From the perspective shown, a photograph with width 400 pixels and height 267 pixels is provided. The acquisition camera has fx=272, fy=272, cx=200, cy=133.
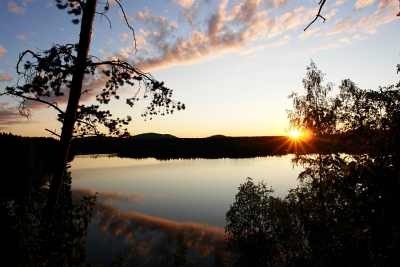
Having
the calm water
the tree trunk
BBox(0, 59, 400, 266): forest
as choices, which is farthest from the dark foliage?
the calm water

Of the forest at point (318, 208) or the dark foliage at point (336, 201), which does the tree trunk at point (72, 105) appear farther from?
the dark foliage at point (336, 201)

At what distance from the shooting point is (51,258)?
18.6ft

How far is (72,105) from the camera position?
20.2ft

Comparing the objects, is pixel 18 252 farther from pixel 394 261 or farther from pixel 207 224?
pixel 207 224

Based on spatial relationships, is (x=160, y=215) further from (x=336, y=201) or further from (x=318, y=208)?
(x=318, y=208)

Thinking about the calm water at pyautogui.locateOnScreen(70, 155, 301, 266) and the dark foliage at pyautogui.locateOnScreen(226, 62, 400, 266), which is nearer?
the dark foliage at pyautogui.locateOnScreen(226, 62, 400, 266)

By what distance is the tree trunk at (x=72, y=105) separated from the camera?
237 inches

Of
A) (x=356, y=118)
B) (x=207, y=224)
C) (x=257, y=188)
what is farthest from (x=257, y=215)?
(x=207, y=224)

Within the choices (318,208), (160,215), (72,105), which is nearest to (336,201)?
(318,208)

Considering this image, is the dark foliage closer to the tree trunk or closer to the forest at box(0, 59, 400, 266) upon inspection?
the forest at box(0, 59, 400, 266)

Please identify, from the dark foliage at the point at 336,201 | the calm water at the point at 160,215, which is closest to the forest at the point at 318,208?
the dark foliage at the point at 336,201

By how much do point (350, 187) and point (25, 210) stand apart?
20.6ft

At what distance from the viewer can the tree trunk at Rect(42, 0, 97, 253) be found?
19.8 ft

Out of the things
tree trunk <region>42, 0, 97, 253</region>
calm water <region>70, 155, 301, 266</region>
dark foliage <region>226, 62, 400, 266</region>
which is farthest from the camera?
calm water <region>70, 155, 301, 266</region>
